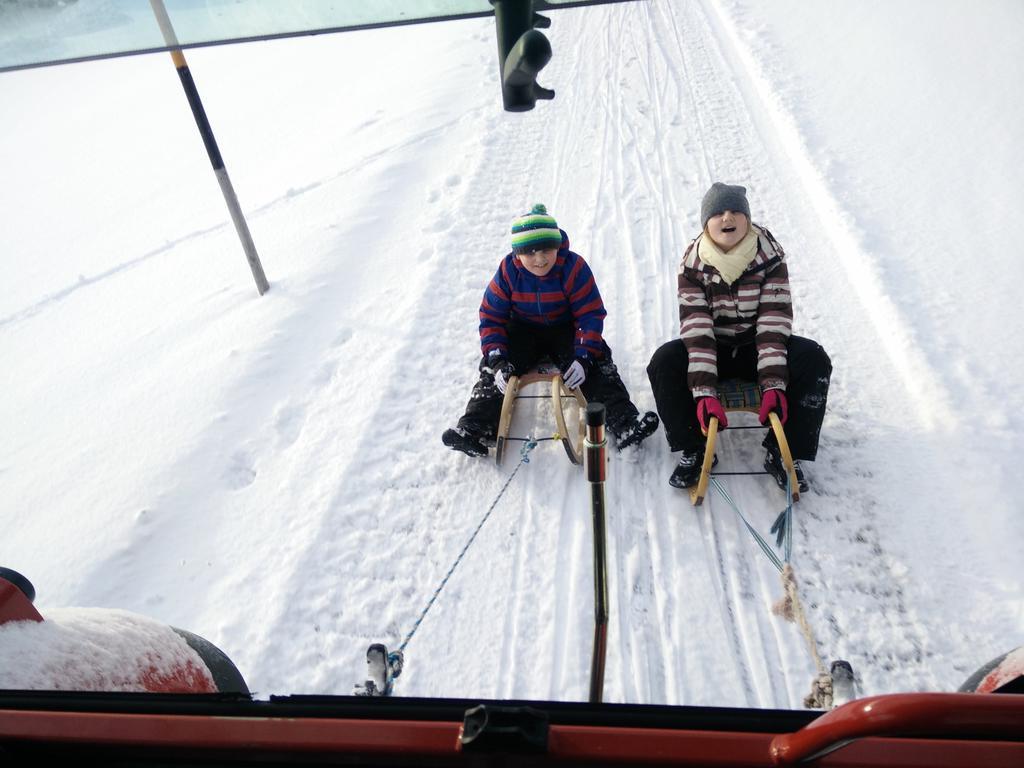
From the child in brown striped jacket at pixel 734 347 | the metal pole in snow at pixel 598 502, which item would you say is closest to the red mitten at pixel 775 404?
the child in brown striped jacket at pixel 734 347

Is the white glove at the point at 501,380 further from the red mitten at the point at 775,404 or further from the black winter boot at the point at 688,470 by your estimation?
the red mitten at the point at 775,404

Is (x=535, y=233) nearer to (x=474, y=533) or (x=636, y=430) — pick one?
(x=636, y=430)

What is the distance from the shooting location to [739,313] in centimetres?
328

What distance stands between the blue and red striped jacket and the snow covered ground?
522mm

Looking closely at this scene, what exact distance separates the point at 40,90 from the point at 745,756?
19204mm

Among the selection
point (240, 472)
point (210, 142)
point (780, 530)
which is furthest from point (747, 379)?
point (210, 142)

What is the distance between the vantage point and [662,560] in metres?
2.94

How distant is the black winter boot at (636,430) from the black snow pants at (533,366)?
1cm

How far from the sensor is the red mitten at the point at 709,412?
3113 millimetres

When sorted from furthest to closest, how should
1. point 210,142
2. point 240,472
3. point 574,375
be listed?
point 210,142 < point 240,472 < point 574,375

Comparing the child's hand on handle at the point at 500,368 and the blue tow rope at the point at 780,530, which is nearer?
the blue tow rope at the point at 780,530

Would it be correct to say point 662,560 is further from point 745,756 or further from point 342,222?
point 342,222

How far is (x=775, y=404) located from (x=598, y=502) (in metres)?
2.00

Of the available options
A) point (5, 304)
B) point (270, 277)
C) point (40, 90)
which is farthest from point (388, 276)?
point (40, 90)
